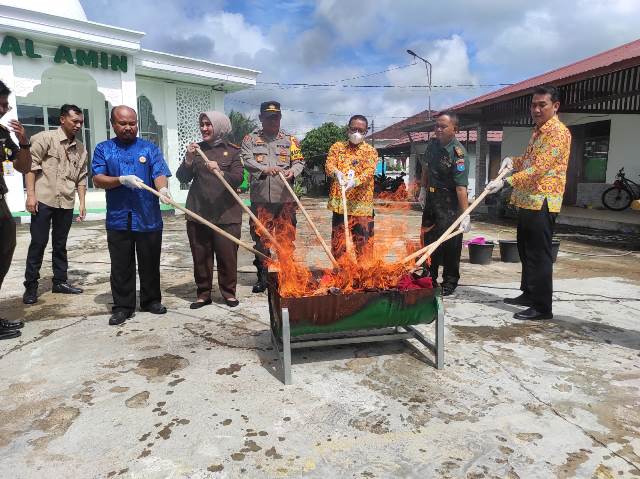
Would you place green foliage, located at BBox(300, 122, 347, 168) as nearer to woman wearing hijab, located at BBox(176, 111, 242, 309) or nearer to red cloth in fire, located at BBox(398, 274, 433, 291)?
woman wearing hijab, located at BBox(176, 111, 242, 309)

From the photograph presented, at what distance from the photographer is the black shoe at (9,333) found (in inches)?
140

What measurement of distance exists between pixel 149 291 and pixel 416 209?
501 inches

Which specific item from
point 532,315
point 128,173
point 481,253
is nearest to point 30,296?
point 128,173

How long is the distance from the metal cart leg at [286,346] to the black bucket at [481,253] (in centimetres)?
433

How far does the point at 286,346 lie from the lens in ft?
8.98

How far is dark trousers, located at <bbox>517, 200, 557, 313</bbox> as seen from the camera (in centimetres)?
387

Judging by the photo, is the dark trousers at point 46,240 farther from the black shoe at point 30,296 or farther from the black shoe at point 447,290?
the black shoe at point 447,290

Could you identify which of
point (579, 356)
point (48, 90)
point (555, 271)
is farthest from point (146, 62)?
point (579, 356)

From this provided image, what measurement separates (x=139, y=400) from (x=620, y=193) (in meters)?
13.0

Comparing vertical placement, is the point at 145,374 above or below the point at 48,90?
below

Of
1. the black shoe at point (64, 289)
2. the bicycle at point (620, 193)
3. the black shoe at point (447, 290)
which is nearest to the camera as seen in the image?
the black shoe at point (447, 290)

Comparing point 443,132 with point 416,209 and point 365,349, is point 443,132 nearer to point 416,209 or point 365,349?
point 365,349

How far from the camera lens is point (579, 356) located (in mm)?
3232

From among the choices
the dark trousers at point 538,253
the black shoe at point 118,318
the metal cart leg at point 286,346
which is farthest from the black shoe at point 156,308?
the dark trousers at point 538,253
